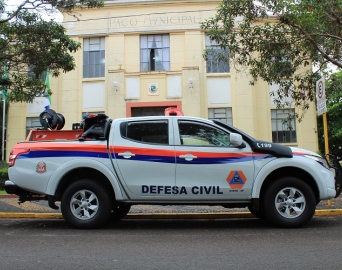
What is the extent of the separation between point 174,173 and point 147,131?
91 cm

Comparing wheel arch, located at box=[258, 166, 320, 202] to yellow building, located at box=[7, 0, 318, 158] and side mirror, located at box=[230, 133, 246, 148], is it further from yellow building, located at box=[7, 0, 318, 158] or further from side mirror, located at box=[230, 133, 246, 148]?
yellow building, located at box=[7, 0, 318, 158]

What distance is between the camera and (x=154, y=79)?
18.6 metres

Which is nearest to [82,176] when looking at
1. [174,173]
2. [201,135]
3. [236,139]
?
[174,173]

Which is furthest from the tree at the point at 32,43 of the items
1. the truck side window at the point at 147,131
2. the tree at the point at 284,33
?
the truck side window at the point at 147,131

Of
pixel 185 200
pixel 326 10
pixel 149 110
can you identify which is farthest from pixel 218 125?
pixel 149 110

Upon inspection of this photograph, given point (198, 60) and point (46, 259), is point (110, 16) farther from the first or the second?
point (46, 259)

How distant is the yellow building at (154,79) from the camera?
18.5 meters

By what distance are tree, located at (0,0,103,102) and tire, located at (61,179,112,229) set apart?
244 inches

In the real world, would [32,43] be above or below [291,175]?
above

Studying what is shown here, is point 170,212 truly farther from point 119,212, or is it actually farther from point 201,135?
point 201,135

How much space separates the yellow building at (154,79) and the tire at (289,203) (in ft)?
39.0

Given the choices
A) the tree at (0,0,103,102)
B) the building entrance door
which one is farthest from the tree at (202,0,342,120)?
the building entrance door

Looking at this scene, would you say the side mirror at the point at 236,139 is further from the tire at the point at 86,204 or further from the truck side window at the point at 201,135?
the tire at the point at 86,204

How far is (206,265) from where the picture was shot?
439 cm
